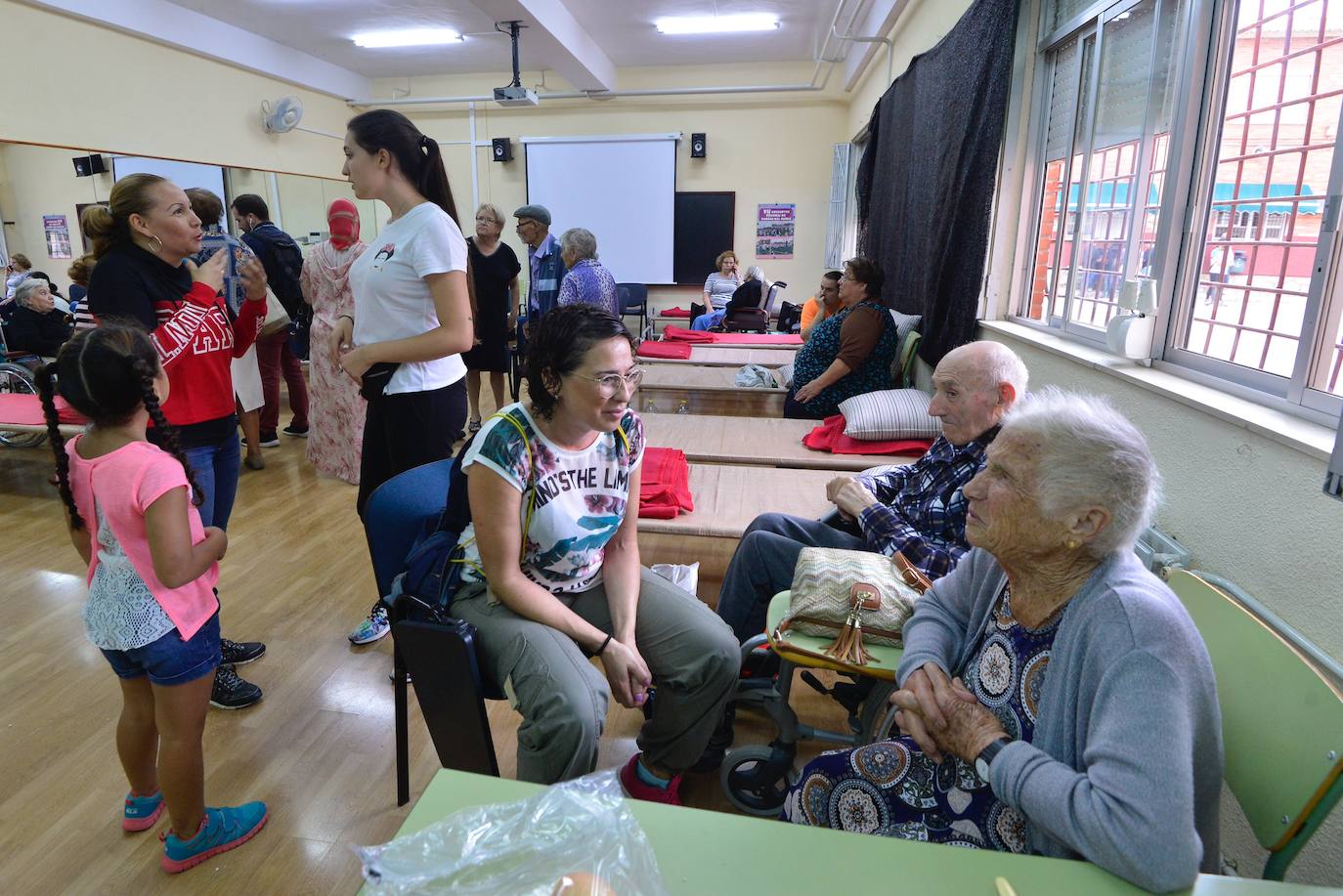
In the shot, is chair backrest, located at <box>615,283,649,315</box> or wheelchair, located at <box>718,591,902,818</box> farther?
chair backrest, located at <box>615,283,649,315</box>

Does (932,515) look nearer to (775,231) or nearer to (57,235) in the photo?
(57,235)

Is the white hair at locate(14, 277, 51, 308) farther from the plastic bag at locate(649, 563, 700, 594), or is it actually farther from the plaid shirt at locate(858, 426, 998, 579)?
the plaid shirt at locate(858, 426, 998, 579)

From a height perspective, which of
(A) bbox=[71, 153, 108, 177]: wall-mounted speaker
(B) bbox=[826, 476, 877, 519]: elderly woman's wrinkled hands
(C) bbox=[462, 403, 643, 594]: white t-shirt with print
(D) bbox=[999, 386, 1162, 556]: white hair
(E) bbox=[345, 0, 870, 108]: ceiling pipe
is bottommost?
(B) bbox=[826, 476, 877, 519]: elderly woman's wrinkled hands

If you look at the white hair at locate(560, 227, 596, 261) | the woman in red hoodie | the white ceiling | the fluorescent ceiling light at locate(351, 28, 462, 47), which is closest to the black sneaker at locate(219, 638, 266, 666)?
the woman in red hoodie

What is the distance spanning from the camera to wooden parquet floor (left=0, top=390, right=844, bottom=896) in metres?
1.59

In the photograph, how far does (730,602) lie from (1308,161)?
5.47 ft

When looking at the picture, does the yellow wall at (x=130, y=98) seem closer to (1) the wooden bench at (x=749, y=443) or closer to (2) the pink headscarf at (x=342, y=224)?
(2) the pink headscarf at (x=342, y=224)

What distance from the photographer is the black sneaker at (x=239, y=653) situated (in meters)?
2.35

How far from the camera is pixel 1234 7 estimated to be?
6.11ft


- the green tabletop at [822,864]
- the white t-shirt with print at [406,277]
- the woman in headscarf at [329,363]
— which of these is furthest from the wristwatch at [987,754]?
the woman in headscarf at [329,363]

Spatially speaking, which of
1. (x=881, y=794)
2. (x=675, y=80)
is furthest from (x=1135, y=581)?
(x=675, y=80)

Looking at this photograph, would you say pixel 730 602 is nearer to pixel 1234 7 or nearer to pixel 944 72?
pixel 1234 7

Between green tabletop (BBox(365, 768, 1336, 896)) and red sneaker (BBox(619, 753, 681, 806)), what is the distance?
0.94 metres

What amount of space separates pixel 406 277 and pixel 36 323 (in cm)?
434
